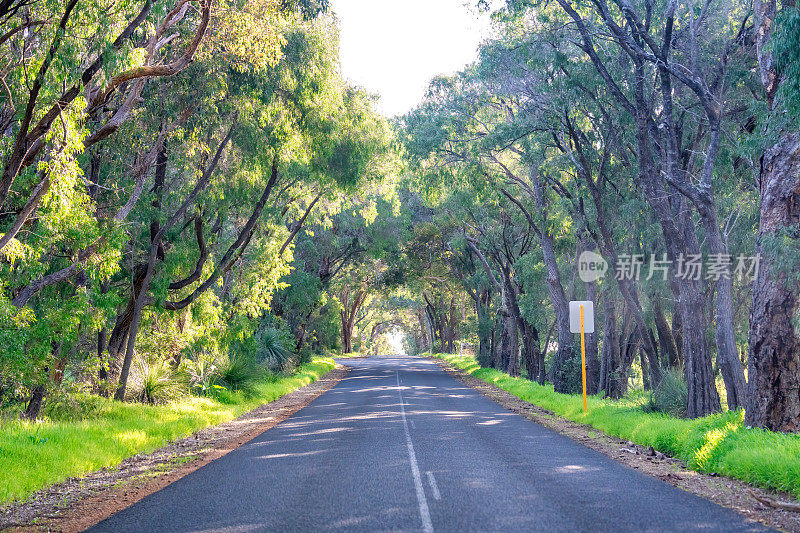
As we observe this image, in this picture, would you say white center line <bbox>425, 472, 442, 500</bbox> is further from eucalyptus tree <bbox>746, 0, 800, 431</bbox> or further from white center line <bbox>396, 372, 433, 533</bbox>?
eucalyptus tree <bbox>746, 0, 800, 431</bbox>

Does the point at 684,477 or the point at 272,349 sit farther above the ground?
the point at 272,349

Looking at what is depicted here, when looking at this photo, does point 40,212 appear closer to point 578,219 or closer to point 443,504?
point 443,504

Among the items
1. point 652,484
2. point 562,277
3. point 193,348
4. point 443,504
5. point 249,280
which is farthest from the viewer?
point 562,277

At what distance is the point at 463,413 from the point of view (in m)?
18.2

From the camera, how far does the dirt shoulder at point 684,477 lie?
7.47 meters

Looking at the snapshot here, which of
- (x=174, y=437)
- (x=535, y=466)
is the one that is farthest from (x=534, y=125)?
(x=174, y=437)

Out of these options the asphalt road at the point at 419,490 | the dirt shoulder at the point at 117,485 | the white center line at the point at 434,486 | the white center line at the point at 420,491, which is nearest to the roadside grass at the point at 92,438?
the dirt shoulder at the point at 117,485

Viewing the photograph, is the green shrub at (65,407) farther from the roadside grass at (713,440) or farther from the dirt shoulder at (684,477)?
the roadside grass at (713,440)

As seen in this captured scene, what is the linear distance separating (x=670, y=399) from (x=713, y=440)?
200 inches

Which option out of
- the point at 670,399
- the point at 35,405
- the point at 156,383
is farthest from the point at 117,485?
the point at 670,399

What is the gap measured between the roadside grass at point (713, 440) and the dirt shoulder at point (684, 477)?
0.19 metres

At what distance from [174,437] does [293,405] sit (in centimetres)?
776

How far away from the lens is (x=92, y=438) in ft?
36.8

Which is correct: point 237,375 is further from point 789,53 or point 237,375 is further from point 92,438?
point 789,53
